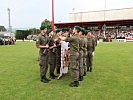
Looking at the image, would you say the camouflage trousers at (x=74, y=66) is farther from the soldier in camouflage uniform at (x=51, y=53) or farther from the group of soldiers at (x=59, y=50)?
the soldier in camouflage uniform at (x=51, y=53)

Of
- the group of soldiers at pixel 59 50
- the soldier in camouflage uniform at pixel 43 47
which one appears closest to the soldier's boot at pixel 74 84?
the group of soldiers at pixel 59 50

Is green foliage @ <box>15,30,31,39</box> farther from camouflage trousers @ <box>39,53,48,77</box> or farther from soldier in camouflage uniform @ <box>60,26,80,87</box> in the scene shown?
soldier in camouflage uniform @ <box>60,26,80,87</box>

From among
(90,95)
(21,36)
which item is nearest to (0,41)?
(21,36)

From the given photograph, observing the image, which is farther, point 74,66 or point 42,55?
point 42,55

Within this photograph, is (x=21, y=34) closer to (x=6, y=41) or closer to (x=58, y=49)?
(x=6, y=41)

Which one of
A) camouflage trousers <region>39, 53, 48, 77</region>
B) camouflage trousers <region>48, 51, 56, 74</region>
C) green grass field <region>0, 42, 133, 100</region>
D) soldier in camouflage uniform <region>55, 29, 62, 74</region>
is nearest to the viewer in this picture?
green grass field <region>0, 42, 133, 100</region>

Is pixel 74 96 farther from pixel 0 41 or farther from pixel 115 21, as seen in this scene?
pixel 115 21

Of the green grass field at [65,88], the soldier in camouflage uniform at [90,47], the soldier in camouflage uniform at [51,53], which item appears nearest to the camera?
the green grass field at [65,88]

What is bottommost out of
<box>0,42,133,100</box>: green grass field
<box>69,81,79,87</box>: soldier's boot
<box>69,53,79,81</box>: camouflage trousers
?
<box>0,42,133,100</box>: green grass field

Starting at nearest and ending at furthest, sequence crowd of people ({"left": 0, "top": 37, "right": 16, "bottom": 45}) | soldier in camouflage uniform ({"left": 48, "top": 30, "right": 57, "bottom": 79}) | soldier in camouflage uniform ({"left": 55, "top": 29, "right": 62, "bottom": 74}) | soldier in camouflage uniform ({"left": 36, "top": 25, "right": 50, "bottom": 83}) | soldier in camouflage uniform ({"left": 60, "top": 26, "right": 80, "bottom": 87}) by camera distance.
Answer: soldier in camouflage uniform ({"left": 60, "top": 26, "right": 80, "bottom": 87})
soldier in camouflage uniform ({"left": 36, "top": 25, "right": 50, "bottom": 83})
soldier in camouflage uniform ({"left": 48, "top": 30, "right": 57, "bottom": 79})
soldier in camouflage uniform ({"left": 55, "top": 29, "right": 62, "bottom": 74})
crowd of people ({"left": 0, "top": 37, "right": 16, "bottom": 45})

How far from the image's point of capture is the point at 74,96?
8.25 metres

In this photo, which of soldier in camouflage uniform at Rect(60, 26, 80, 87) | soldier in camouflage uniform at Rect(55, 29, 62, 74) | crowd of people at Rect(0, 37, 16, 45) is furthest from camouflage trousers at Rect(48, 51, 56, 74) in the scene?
crowd of people at Rect(0, 37, 16, 45)

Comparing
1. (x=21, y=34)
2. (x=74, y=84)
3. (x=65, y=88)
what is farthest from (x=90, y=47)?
(x=21, y=34)

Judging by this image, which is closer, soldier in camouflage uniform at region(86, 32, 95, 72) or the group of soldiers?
the group of soldiers
